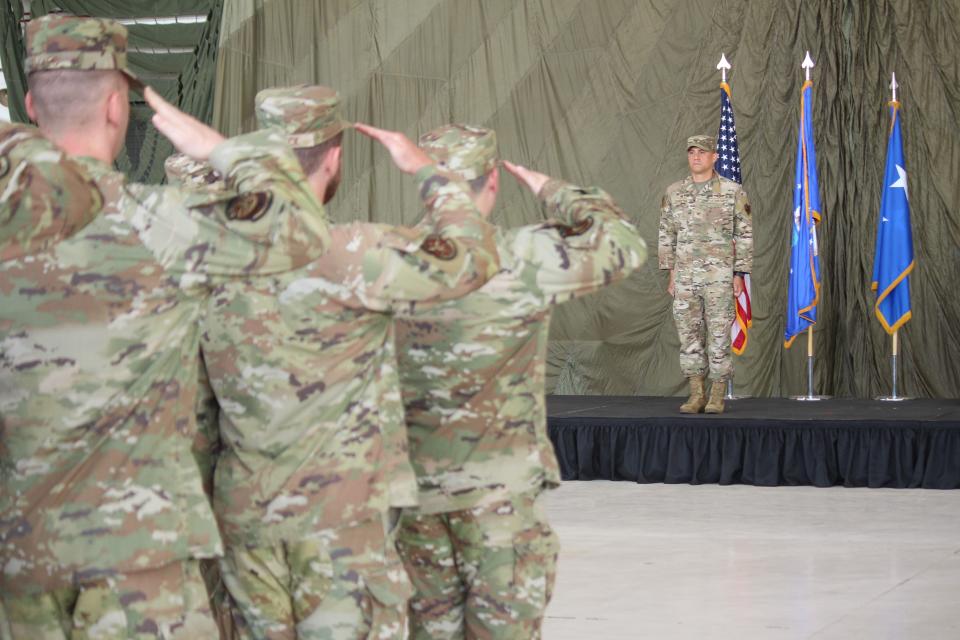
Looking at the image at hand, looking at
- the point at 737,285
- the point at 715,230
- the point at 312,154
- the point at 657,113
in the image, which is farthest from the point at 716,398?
the point at 312,154

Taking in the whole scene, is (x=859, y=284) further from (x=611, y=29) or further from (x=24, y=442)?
(x=24, y=442)

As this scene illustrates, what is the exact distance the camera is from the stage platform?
23.9 feet

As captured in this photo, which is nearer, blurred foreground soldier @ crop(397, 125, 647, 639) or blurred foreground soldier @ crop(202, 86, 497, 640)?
blurred foreground soldier @ crop(202, 86, 497, 640)

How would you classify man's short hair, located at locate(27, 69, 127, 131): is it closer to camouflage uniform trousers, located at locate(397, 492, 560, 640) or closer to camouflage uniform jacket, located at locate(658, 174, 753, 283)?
camouflage uniform trousers, located at locate(397, 492, 560, 640)

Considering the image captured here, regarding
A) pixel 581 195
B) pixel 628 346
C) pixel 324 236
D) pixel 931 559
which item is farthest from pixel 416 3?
pixel 324 236

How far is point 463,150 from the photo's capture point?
2746 millimetres

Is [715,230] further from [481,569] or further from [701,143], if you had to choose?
[481,569]

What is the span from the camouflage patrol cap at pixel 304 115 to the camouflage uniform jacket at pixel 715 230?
5.54 meters

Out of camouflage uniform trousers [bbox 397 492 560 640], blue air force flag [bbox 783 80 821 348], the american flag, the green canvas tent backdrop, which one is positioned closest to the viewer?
camouflage uniform trousers [bbox 397 492 560 640]

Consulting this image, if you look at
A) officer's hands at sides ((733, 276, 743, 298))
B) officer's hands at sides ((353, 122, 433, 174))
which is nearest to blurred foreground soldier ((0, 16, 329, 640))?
officer's hands at sides ((353, 122, 433, 174))

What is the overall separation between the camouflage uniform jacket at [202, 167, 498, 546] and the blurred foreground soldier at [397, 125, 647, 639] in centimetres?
34

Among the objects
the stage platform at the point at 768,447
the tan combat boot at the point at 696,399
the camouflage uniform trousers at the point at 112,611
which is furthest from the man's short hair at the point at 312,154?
the tan combat boot at the point at 696,399

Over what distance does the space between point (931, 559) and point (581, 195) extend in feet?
11.0

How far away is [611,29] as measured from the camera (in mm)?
10570
